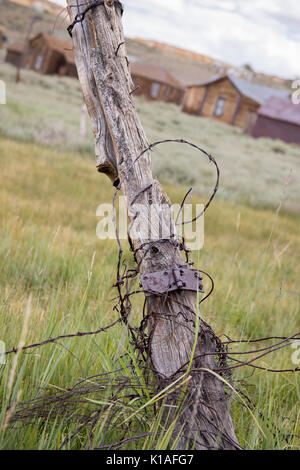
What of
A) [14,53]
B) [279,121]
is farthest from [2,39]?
[279,121]

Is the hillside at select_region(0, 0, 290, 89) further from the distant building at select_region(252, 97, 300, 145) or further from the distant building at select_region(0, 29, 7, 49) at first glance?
the distant building at select_region(252, 97, 300, 145)

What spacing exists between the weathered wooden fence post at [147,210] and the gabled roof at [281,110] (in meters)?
37.2

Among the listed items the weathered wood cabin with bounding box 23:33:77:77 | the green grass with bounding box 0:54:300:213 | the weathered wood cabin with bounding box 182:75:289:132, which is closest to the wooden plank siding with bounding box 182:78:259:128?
the weathered wood cabin with bounding box 182:75:289:132

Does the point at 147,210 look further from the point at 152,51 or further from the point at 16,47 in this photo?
the point at 152,51

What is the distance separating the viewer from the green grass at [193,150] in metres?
13.7

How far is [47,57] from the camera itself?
150 feet

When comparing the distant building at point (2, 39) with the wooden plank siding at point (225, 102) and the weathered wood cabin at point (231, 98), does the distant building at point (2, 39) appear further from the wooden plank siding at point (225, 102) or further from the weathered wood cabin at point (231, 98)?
the wooden plank siding at point (225, 102)

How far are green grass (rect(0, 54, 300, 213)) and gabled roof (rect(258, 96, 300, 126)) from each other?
7.26 feet

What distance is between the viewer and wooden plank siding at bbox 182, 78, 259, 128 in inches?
1649

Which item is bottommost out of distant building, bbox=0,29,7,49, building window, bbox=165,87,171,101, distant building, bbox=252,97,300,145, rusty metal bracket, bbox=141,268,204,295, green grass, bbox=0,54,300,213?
rusty metal bracket, bbox=141,268,204,295

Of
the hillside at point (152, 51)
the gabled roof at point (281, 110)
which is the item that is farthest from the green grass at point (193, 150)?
the hillside at point (152, 51)

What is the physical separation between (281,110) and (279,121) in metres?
1.12
